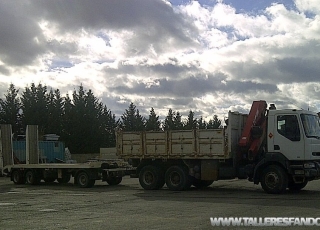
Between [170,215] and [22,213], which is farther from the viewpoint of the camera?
[22,213]

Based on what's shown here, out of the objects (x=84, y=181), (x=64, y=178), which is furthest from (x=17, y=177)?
(x=84, y=181)

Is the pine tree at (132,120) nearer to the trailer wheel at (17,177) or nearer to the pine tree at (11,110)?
the pine tree at (11,110)

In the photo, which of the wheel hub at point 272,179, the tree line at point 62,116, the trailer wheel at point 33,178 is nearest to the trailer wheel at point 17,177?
the trailer wheel at point 33,178

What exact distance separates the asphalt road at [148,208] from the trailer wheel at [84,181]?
351cm

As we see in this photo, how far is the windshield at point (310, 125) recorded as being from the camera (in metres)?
17.4

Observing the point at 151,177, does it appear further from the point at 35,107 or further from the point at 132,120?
the point at 132,120

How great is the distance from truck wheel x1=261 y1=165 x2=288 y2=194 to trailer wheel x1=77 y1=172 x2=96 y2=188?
360 inches

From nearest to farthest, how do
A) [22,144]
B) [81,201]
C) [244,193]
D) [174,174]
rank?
[81,201] → [244,193] → [174,174] → [22,144]

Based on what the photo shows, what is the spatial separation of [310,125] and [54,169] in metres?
13.9

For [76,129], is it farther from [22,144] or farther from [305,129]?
[305,129]

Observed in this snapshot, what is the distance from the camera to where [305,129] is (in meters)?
17.3

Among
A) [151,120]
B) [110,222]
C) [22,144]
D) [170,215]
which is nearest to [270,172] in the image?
[170,215]

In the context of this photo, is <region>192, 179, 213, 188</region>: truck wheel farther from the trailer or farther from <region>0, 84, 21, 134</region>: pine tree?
<region>0, 84, 21, 134</region>: pine tree

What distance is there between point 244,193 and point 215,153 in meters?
1.92
